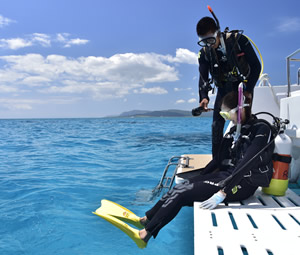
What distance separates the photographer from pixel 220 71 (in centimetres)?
316

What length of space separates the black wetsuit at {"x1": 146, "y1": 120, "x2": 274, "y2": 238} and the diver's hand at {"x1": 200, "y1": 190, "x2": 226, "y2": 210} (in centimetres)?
5

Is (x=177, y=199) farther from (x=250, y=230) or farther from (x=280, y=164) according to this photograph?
(x=280, y=164)

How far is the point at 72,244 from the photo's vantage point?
341 centimetres

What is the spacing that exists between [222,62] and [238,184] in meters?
1.39

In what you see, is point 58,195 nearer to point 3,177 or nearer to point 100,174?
point 100,174

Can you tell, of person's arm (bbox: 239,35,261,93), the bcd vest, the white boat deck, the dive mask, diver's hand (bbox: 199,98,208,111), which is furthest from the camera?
diver's hand (bbox: 199,98,208,111)

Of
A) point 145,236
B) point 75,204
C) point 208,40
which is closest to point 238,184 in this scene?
point 145,236

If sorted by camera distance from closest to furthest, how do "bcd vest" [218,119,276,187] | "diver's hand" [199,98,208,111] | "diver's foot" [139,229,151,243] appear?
"diver's foot" [139,229,151,243] → "bcd vest" [218,119,276,187] → "diver's hand" [199,98,208,111]

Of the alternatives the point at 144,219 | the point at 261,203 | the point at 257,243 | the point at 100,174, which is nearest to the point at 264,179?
the point at 261,203

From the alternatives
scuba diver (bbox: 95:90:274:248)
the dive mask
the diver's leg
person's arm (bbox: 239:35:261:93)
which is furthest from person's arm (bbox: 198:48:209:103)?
the diver's leg

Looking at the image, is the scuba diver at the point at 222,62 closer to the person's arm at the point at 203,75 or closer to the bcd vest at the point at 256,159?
the person's arm at the point at 203,75

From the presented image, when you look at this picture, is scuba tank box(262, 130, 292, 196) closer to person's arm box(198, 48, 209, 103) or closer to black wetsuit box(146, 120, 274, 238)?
black wetsuit box(146, 120, 274, 238)

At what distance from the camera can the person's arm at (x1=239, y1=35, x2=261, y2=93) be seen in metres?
2.92

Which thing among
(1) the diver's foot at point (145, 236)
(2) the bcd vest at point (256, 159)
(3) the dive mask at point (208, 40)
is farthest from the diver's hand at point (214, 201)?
(3) the dive mask at point (208, 40)
